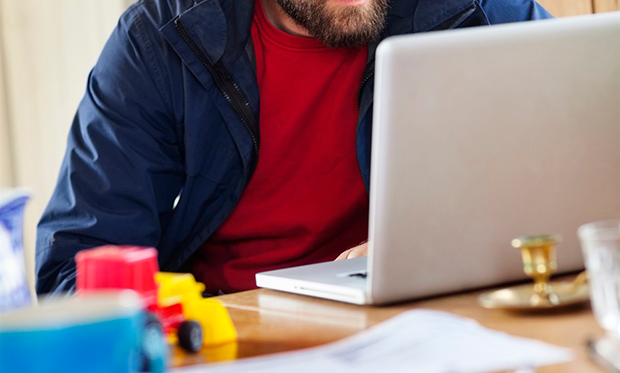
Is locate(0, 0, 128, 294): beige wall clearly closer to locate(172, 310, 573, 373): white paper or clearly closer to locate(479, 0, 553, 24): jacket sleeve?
locate(479, 0, 553, 24): jacket sleeve

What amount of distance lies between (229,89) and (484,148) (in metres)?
0.74

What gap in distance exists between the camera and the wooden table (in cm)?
76

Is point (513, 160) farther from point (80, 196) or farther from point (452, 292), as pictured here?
point (80, 196)

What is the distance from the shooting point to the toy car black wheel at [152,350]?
641mm

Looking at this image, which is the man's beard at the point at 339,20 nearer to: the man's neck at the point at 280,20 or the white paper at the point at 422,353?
the man's neck at the point at 280,20

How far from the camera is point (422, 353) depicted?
2.05 ft

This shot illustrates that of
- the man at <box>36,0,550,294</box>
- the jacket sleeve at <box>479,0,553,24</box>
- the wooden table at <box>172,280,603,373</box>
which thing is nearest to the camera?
the wooden table at <box>172,280,603,373</box>

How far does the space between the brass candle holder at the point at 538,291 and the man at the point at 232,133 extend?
2.30 feet

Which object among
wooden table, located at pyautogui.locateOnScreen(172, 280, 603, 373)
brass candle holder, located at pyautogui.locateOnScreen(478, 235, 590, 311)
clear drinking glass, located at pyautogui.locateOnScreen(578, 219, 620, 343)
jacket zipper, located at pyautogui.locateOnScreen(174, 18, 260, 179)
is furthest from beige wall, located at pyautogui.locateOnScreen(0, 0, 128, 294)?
clear drinking glass, located at pyautogui.locateOnScreen(578, 219, 620, 343)

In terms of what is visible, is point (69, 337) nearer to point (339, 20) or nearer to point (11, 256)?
point (11, 256)

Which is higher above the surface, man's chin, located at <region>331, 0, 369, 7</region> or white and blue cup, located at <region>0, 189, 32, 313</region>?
man's chin, located at <region>331, 0, 369, 7</region>

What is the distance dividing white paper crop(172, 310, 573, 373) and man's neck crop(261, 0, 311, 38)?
109cm

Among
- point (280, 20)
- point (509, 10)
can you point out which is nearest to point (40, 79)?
point (280, 20)

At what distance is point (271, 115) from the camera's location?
1.59 metres
